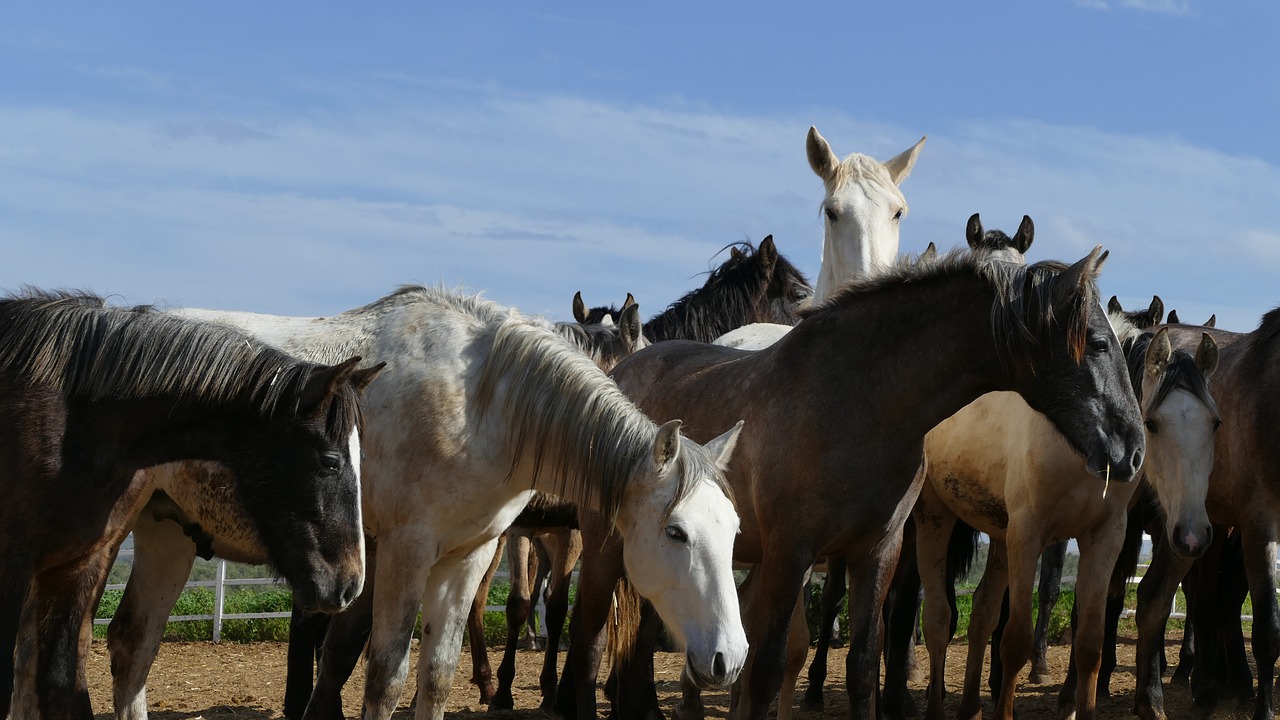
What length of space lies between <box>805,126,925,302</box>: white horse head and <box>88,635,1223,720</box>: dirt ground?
10.5 ft

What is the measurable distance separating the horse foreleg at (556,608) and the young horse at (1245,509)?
12.2ft

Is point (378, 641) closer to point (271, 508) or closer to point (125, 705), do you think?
point (271, 508)

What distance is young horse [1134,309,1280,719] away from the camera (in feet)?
24.0

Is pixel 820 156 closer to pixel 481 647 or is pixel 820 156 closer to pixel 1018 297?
pixel 1018 297

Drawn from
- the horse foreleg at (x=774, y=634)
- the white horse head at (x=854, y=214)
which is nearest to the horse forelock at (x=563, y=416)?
the horse foreleg at (x=774, y=634)

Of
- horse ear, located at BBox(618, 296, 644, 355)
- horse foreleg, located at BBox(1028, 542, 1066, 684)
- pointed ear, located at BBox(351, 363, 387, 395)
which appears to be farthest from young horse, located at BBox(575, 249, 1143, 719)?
horse foreleg, located at BBox(1028, 542, 1066, 684)

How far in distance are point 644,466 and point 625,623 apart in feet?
6.86

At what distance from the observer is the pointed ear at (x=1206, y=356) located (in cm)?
747

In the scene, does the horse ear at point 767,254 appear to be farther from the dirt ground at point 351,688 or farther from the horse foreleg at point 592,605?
the horse foreleg at point 592,605

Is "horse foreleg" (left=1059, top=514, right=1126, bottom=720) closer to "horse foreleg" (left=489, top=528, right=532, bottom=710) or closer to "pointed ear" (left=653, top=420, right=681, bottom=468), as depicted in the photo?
"pointed ear" (left=653, top=420, right=681, bottom=468)

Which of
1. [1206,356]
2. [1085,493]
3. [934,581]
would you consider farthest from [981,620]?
[1206,356]

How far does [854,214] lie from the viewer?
24.7 feet

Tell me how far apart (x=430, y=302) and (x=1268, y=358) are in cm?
493

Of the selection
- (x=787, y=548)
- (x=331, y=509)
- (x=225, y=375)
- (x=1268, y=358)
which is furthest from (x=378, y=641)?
(x=1268, y=358)
